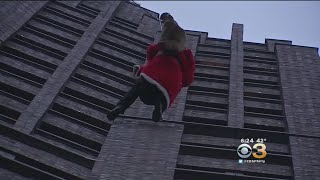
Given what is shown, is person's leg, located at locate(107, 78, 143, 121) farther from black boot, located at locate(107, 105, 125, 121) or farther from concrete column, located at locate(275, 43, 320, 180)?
concrete column, located at locate(275, 43, 320, 180)

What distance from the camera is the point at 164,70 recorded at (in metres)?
8.71

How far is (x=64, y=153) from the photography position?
400 inches

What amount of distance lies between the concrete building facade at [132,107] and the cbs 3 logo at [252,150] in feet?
0.43

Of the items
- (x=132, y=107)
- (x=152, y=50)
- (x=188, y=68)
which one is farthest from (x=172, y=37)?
(x=132, y=107)

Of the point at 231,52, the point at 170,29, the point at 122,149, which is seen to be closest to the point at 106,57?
the point at 231,52

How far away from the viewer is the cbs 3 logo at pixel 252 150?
10586 mm

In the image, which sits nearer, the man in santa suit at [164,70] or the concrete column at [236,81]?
the man in santa suit at [164,70]

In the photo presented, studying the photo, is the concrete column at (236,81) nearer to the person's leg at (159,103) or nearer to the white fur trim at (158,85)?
the person's leg at (159,103)

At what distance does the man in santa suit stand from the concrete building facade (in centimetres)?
161

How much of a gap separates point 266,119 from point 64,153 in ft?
15.4

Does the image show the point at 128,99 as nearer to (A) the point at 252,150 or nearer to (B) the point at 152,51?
(B) the point at 152,51

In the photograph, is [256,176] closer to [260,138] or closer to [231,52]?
[260,138]

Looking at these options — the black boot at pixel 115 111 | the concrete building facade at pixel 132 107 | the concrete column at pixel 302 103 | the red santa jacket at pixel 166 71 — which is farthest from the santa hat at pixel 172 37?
the concrete column at pixel 302 103

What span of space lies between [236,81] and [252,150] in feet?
10.9
